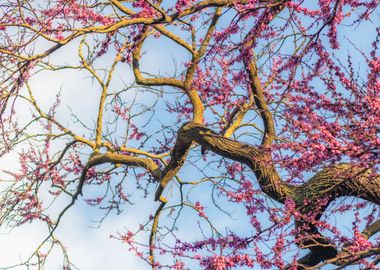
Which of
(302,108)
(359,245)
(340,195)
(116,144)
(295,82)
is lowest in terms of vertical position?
(359,245)

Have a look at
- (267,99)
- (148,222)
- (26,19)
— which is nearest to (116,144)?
(148,222)

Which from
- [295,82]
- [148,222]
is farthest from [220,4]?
[148,222]

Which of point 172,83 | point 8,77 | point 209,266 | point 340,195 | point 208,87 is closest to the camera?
point 209,266

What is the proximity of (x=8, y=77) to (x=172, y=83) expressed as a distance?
3.41m

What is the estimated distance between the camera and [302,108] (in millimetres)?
5527

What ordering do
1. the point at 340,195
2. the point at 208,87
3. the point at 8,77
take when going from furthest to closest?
1. the point at 208,87
2. the point at 340,195
3. the point at 8,77

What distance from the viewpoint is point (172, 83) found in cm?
854

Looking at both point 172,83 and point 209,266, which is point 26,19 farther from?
point 209,266

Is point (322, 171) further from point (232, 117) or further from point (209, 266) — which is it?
point (232, 117)

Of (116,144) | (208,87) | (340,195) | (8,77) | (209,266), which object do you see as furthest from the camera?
(116,144)

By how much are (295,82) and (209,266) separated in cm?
246

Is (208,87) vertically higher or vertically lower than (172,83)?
lower

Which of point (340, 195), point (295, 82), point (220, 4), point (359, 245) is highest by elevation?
point (220, 4)

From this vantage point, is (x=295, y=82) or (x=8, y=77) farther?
(x=295, y=82)
